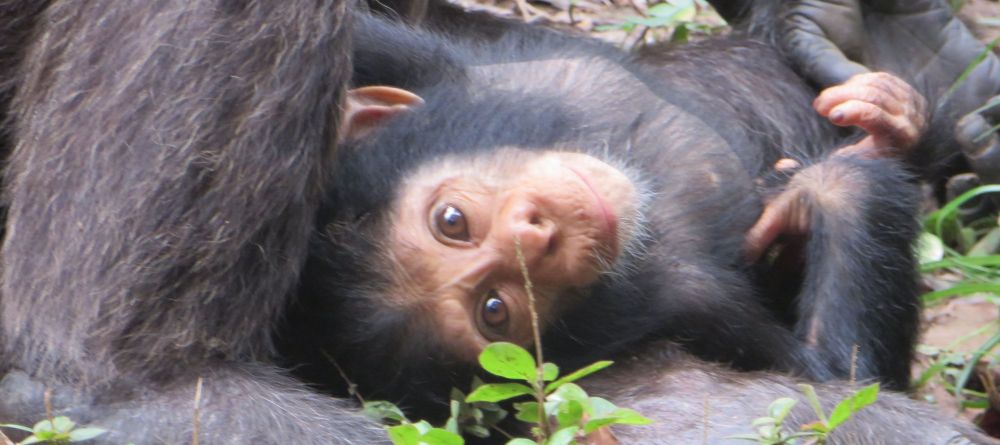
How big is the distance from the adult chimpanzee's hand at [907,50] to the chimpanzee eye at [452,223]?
1.73 m

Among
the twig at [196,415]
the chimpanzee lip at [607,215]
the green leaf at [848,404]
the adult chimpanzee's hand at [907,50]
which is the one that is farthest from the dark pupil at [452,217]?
the adult chimpanzee's hand at [907,50]

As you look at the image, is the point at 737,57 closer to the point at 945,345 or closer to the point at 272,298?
the point at 945,345

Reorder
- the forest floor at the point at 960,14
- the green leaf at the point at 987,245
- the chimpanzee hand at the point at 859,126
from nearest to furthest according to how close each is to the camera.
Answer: the chimpanzee hand at the point at 859,126 → the forest floor at the point at 960,14 → the green leaf at the point at 987,245

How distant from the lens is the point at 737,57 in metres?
5.38

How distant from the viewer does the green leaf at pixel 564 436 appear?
3.15 metres

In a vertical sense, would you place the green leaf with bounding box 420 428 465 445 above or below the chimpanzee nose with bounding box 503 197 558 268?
below

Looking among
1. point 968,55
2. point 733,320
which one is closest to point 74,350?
point 733,320

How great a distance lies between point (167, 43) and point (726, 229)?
1713 millimetres

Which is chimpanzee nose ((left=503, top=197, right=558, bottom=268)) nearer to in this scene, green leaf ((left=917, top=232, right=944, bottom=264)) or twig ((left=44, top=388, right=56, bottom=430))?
twig ((left=44, top=388, right=56, bottom=430))

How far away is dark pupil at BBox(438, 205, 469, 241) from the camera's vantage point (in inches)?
155

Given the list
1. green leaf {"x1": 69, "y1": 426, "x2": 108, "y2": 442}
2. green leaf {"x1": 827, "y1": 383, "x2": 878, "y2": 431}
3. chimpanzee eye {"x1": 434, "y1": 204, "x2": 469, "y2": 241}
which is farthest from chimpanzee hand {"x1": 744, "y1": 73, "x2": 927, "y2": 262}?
green leaf {"x1": 69, "y1": 426, "x2": 108, "y2": 442}

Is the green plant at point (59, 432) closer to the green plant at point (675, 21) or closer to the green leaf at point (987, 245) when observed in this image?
the green plant at point (675, 21)

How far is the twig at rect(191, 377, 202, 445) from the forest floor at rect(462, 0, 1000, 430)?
221 centimetres

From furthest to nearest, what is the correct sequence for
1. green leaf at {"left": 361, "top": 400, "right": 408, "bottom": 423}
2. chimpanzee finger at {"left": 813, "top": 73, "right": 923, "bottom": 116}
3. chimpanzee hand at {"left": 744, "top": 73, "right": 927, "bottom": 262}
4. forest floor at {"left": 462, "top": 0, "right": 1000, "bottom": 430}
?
forest floor at {"left": 462, "top": 0, "right": 1000, "bottom": 430}
chimpanzee finger at {"left": 813, "top": 73, "right": 923, "bottom": 116}
chimpanzee hand at {"left": 744, "top": 73, "right": 927, "bottom": 262}
green leaf at {"left": 361, "top": 400, "right": 408, "bottom": 423}
